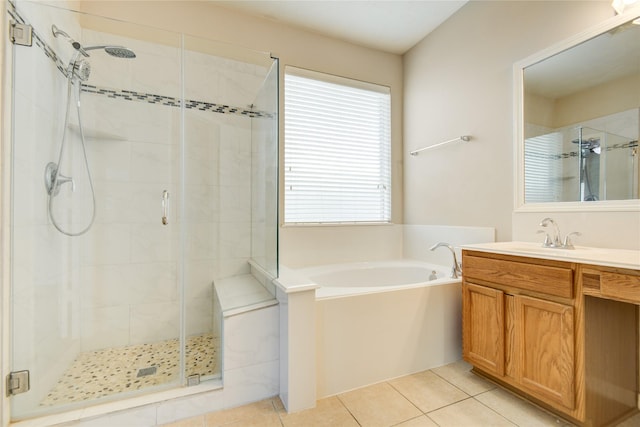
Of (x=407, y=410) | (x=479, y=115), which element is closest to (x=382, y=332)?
(x=407, y=410)

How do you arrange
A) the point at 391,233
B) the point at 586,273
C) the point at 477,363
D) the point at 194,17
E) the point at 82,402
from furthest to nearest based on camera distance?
the point at 391,233, the point at 194,17, the point at 477,363, the point at 82,402, the point at 586,273

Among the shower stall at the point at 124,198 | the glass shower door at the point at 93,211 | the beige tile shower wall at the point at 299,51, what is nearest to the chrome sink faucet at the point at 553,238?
the beige tile shower wall at the point at 299,51

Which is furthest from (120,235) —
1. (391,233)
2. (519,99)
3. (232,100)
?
(519,99)

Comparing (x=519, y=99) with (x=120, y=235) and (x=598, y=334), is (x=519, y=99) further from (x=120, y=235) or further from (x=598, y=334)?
(x=120, y=235)

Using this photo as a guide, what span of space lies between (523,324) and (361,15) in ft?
8.38

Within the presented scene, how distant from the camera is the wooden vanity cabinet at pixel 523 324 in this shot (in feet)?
4.09

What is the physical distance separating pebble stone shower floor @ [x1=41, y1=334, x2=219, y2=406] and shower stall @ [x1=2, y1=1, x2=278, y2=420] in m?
0.01

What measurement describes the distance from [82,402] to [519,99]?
10.0ft

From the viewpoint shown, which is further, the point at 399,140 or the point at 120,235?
the point at 399,140

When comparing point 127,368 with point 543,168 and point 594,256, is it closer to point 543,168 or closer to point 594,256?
point 594,256

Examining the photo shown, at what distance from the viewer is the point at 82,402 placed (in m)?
1.34

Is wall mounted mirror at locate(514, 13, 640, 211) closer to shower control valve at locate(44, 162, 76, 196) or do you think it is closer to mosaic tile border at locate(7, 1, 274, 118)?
mosaic tile border at locate(7, 1, 274, 118)

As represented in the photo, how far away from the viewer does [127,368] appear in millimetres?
1675

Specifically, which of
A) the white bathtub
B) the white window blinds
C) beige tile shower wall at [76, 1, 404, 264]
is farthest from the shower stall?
the white window blinds
